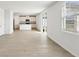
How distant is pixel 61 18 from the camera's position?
22.6 ft

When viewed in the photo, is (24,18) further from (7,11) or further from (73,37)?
(73,37)

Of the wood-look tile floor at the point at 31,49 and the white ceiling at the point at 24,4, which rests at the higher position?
the white ceiling at the point at 24,4

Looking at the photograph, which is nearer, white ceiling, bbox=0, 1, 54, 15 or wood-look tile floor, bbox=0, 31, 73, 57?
wood-look tile floor, bbox=0, 31, 73, 57

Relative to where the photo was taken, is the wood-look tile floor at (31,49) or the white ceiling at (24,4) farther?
the white ceiling at (24,4)

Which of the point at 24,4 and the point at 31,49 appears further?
the point at 24,4

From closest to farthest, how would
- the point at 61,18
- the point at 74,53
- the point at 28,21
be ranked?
the point at 74,53
the point at 61,18
the point at 28,21

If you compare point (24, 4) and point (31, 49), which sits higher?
point (24, 4)

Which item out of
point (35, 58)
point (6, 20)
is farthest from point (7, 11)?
point (35, 58)

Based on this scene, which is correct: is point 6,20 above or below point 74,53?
above

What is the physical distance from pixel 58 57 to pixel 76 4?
211 cm

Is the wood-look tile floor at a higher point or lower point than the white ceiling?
lower

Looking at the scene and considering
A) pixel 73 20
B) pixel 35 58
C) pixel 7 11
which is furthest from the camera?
pixel 7 11

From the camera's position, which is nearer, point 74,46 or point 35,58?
point 35,58

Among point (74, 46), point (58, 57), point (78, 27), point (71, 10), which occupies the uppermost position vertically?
point (71, 10)
